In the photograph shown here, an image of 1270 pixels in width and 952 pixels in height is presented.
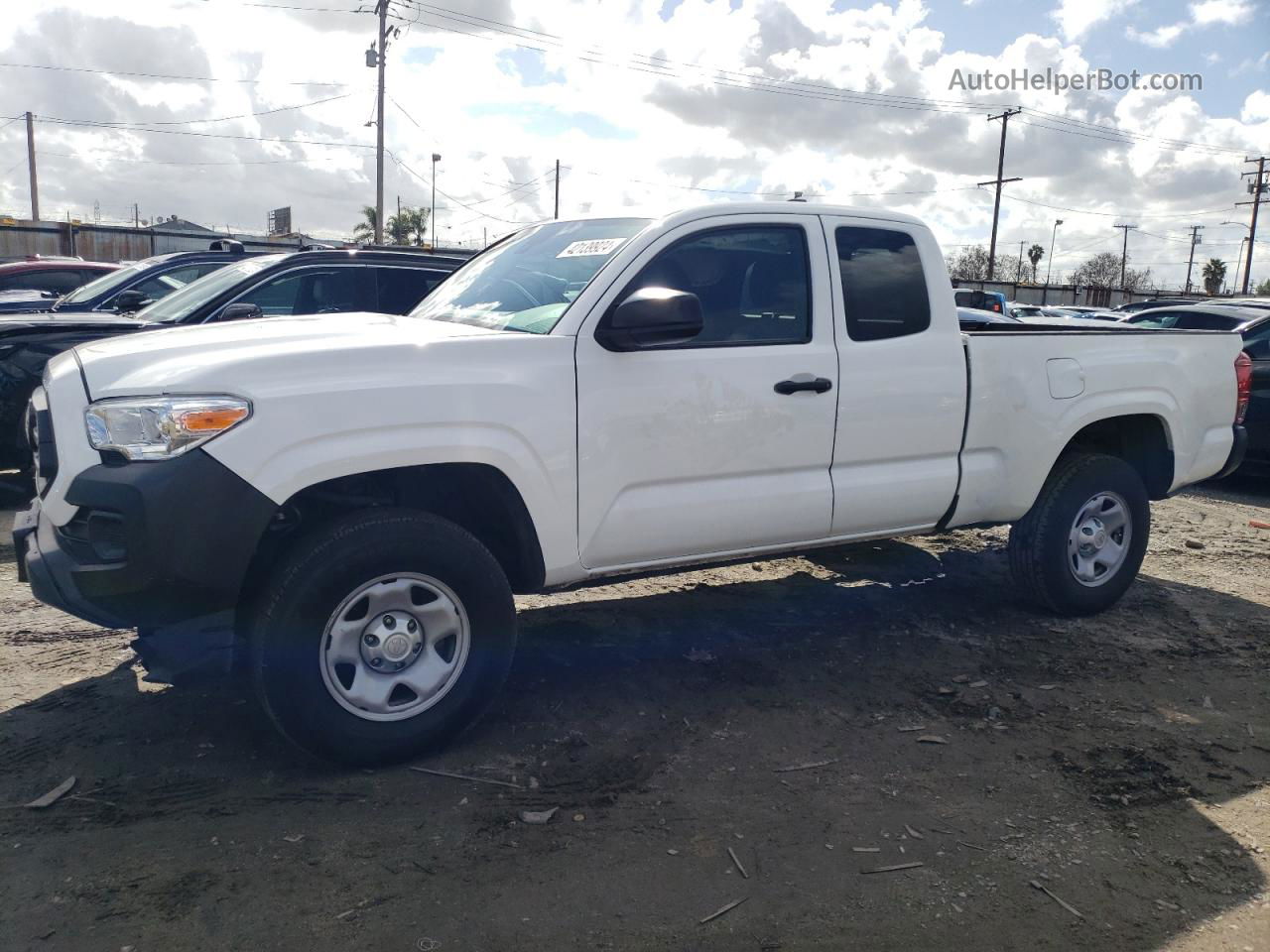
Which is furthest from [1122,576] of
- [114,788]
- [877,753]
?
[114,788]

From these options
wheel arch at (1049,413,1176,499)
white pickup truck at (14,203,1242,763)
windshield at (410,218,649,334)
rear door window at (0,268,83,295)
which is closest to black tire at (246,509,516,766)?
white pickup truck at (14,203,1242,763)

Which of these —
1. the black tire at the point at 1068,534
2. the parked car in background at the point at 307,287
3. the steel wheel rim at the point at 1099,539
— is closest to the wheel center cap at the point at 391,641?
the black tire at the point at 1068,534

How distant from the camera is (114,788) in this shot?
3.23 m

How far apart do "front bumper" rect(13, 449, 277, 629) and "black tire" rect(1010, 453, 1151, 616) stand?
378cm

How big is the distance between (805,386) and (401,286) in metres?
4.70

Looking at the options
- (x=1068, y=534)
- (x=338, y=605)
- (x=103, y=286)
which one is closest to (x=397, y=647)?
(x=338, y=605)

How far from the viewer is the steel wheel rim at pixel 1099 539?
5.21 m

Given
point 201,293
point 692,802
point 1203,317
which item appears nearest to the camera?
point 692,802

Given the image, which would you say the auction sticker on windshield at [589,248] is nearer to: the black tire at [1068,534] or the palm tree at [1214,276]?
the black tire at [1068,534]

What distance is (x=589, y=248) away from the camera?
407 cm

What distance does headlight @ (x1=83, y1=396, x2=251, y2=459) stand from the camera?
2.97 m

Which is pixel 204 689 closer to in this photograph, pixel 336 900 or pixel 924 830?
pixel 336 900

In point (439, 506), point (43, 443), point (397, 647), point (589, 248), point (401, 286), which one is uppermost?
point (589, 248)

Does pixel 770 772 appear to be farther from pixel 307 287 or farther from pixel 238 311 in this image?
pixel 307 287
